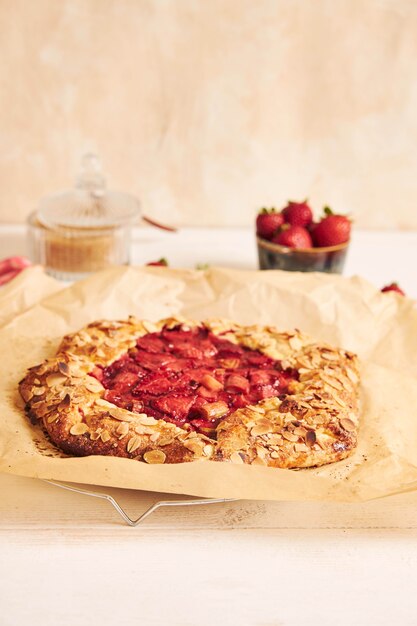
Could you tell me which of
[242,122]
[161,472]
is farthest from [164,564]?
[242,122]

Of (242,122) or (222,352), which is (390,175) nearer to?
(242,122)

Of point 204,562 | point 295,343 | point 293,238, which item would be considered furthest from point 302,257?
point 204,562

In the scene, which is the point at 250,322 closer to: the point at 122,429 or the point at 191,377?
the point at 191,377

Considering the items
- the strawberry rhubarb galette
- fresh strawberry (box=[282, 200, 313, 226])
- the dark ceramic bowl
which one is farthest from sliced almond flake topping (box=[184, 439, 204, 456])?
fresh strawberry (box=[282, 200, 313, 226])

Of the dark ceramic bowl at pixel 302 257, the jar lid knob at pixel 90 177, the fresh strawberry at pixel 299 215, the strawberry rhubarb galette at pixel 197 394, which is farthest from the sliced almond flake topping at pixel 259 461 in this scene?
the jar lid knob at pixel 90 177

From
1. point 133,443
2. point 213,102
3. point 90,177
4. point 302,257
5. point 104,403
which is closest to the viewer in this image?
point 133,443
